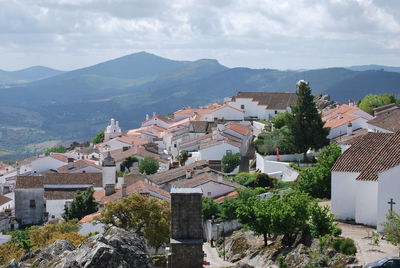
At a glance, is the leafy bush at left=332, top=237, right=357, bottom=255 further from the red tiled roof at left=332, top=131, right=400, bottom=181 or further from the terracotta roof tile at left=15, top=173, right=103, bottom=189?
the terracotta roof tile at left=15, top=173, right=103, bottom=189

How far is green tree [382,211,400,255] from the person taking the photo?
90.4 feet

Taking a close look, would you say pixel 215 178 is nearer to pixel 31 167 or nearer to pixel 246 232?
pixel 246 232

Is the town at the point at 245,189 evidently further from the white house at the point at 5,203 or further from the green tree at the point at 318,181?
the white house at the point at 5,203

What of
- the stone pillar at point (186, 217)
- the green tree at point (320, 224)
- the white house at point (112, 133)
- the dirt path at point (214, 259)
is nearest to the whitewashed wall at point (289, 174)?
the dirt path at point (214, 259)

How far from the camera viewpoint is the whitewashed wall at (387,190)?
3186 cm

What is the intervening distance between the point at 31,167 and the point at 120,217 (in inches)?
2135

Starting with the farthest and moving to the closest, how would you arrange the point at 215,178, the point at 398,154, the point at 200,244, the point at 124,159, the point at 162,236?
1. the point at 124,159
2. the point at 215,178
3. the point at 162,236
4. the point at 398,154
5. the point at 200,244

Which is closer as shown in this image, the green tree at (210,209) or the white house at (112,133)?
the green tree at (210,209)

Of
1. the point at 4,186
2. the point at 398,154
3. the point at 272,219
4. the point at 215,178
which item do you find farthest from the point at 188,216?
the point at 4,186

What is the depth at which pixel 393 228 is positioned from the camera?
28234mm

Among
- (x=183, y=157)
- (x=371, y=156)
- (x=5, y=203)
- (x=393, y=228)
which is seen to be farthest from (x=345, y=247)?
(x=5, y=203)

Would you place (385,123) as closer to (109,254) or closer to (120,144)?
(120,144)

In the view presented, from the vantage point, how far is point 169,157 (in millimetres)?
80938

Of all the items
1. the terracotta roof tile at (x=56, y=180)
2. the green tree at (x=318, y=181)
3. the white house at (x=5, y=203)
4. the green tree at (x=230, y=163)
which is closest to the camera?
the green tree at (x=318, y=181)
